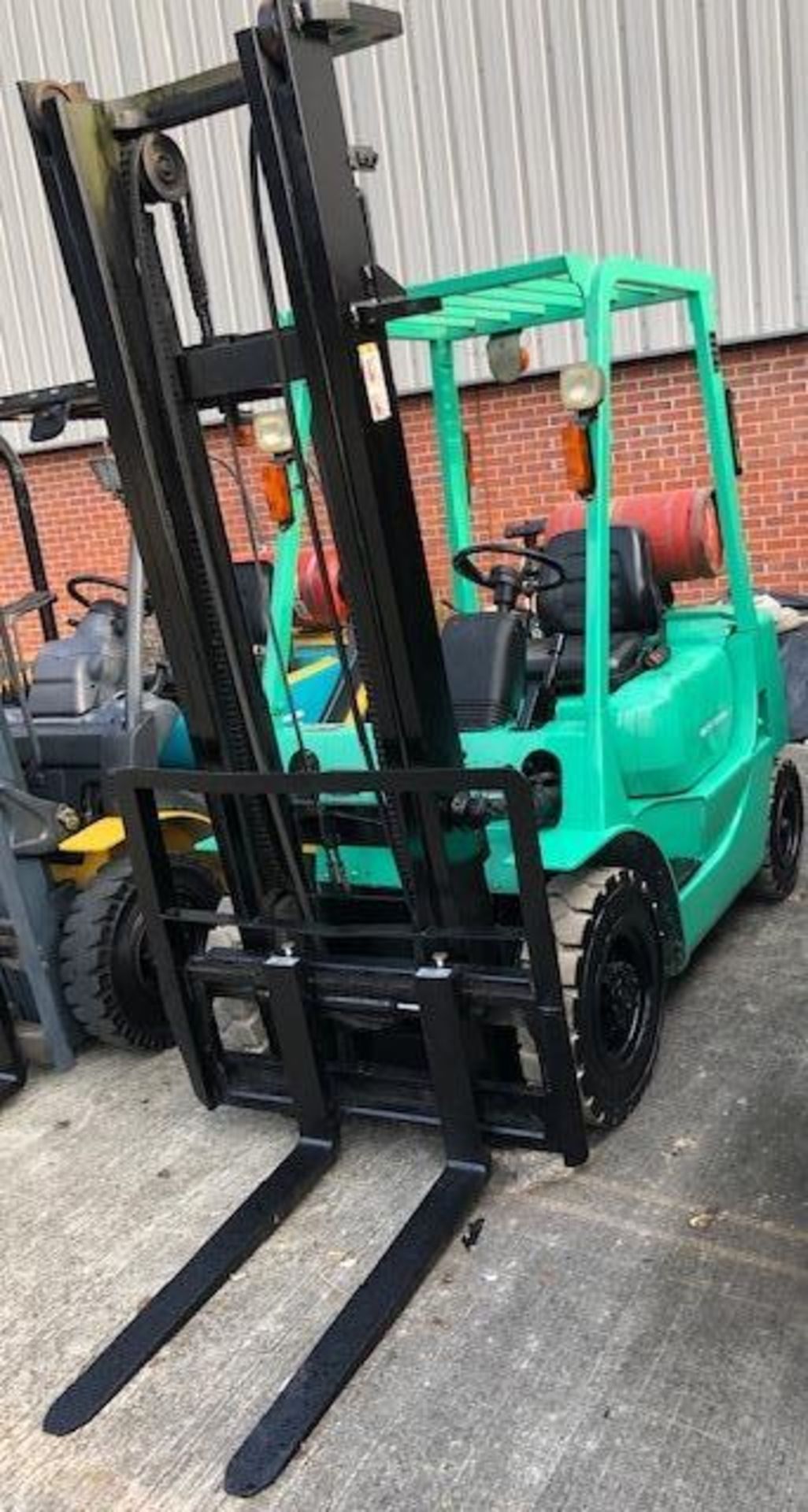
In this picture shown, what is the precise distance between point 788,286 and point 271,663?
5.29m

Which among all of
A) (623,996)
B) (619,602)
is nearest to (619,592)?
(619,602)

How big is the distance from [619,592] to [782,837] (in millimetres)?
1298

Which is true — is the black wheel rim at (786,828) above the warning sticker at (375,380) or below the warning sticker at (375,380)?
below

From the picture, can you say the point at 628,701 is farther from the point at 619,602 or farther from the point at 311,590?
the point at 311,590

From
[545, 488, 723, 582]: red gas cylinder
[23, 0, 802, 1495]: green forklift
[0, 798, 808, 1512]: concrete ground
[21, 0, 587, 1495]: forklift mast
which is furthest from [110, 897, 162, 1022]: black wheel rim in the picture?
[545, 488, 723, 582]: red gas cylinder

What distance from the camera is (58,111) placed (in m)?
2.52

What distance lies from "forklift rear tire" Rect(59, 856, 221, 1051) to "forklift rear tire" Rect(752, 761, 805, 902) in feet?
7.21

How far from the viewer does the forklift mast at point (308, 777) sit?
2.56 m

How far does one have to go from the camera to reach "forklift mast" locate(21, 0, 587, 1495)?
256 centimetres

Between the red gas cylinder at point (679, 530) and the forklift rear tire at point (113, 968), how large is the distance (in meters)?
2.03

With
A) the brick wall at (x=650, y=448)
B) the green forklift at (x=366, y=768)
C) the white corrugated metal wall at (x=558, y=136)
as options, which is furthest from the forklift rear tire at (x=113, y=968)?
the white corrugated metal wall at (x=558, y=136)

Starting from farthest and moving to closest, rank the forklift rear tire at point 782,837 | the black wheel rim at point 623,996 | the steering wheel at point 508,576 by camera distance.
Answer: the forklift rear tire at point 782,837
the steering wheel at point 508,576
the black wheel rim at point 623,996

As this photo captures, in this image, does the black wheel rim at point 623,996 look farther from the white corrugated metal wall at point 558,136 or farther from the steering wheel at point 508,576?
the white corrugated metal wall at point 558,136

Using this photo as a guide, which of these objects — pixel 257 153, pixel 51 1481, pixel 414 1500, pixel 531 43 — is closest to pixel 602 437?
pixel 257 153
